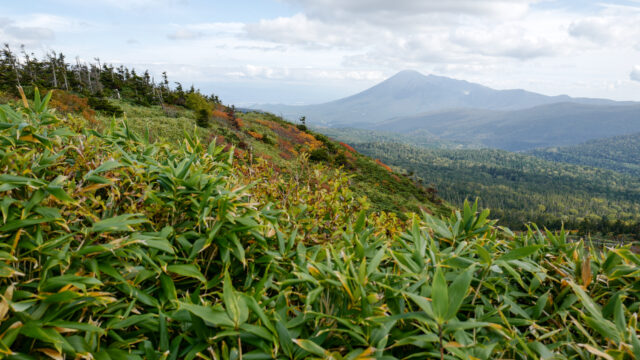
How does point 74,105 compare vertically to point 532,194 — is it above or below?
above

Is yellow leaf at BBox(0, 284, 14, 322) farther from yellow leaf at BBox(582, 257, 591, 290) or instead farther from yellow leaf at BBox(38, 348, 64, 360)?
yellow leaf at BBox(582, 257, 591, 290)

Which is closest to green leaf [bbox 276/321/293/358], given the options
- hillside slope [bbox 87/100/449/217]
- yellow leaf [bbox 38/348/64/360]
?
yellow leaf [bbox 38/348/64/360]

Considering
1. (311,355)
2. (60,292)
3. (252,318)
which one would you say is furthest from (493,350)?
(60,292)

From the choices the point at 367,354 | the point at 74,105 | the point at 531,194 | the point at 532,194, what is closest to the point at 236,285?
the point at 367,354

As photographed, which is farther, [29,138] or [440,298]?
[29,138]

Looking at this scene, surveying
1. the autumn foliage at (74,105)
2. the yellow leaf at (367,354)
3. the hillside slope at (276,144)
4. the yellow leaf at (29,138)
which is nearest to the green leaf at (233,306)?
the yellow leaf at (367,354)

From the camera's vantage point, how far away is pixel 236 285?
1915 mm

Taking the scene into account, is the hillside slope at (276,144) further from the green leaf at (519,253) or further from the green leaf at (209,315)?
the green leaf at (209,315)

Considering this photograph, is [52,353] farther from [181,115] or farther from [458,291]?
[181,115]

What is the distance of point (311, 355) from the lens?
1363 millimetres

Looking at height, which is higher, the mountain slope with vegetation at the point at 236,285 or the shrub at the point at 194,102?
the shrub at the point at 194,102

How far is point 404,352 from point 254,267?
0.98 meters

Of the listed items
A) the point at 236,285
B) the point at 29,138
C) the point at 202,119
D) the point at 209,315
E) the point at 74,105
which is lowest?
the point at 236,285

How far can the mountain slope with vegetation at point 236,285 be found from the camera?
1.29 meters
